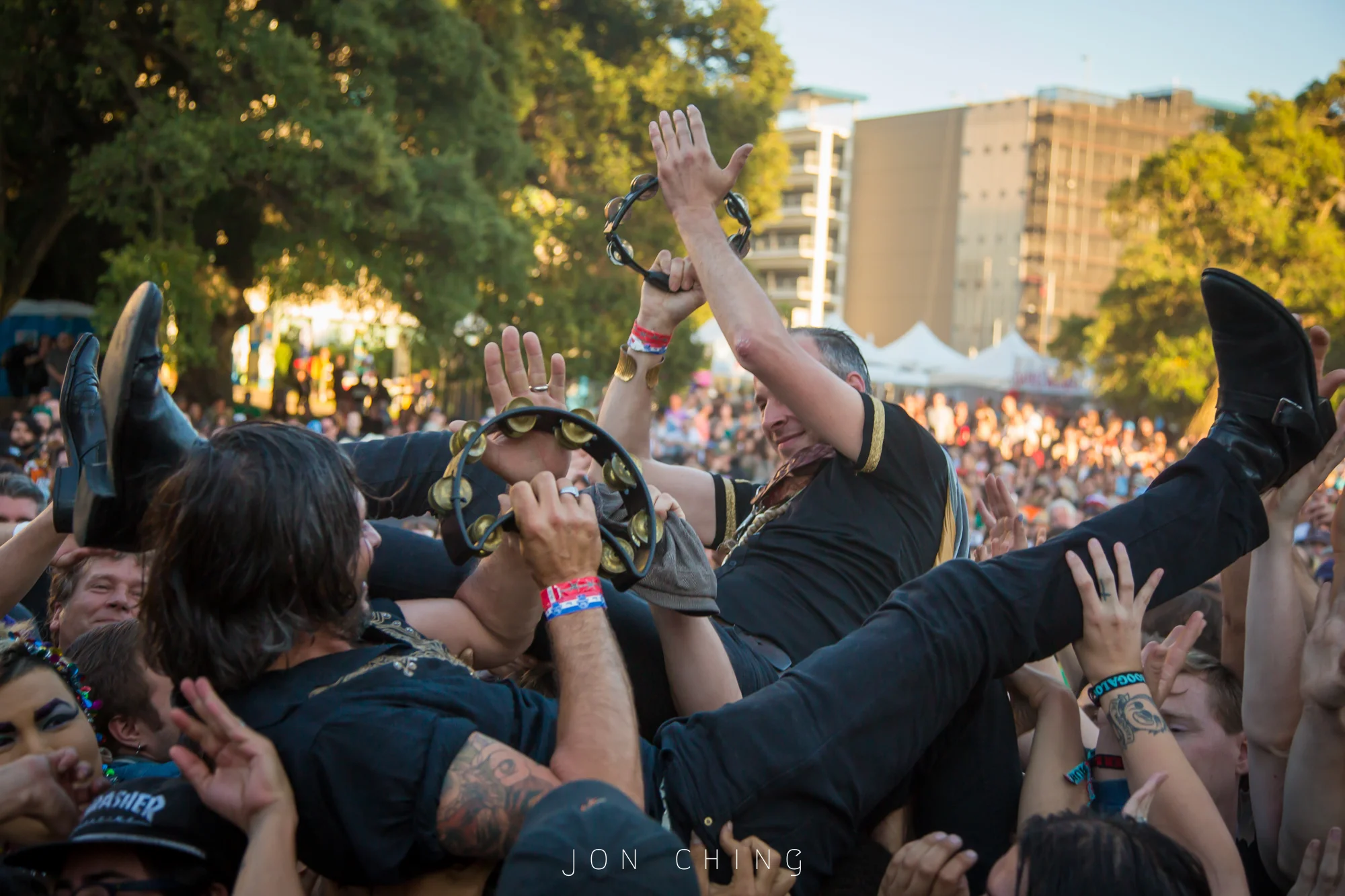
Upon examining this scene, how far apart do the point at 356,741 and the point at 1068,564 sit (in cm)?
161

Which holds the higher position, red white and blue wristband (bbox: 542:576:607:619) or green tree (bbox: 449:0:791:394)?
green tree (bbox: 449:0:791:394)

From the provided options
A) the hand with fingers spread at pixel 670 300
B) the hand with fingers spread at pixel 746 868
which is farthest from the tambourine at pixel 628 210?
the hand with fingers spread at pixel 746 868

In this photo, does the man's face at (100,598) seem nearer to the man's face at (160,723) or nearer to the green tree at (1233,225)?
the man's face at (160,723)

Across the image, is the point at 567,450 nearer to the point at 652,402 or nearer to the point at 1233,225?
the point at 652,402

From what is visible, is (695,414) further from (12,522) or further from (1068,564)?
(1068,564)

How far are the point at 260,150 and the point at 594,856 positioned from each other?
1307 centimetres

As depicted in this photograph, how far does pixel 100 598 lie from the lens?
133 inches

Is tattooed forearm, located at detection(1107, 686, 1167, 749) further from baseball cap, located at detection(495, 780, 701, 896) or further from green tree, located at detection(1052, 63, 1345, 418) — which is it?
green tree, located at detection(1052, 63, 1345, 418)

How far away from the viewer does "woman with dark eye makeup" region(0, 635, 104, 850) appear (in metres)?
2.44

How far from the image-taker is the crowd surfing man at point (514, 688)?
2.01 metres

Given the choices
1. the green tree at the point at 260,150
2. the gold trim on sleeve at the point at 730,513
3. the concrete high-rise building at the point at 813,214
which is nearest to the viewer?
the gold trim on sleeve at the point at 730,513

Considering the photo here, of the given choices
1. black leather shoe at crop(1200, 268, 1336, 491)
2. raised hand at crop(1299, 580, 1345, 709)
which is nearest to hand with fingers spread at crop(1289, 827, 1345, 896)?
raised hand at crop(1299, 580, 1345, 709)

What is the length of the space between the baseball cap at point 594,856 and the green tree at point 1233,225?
84.8 feet

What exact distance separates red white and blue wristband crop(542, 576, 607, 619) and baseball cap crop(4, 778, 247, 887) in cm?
67
